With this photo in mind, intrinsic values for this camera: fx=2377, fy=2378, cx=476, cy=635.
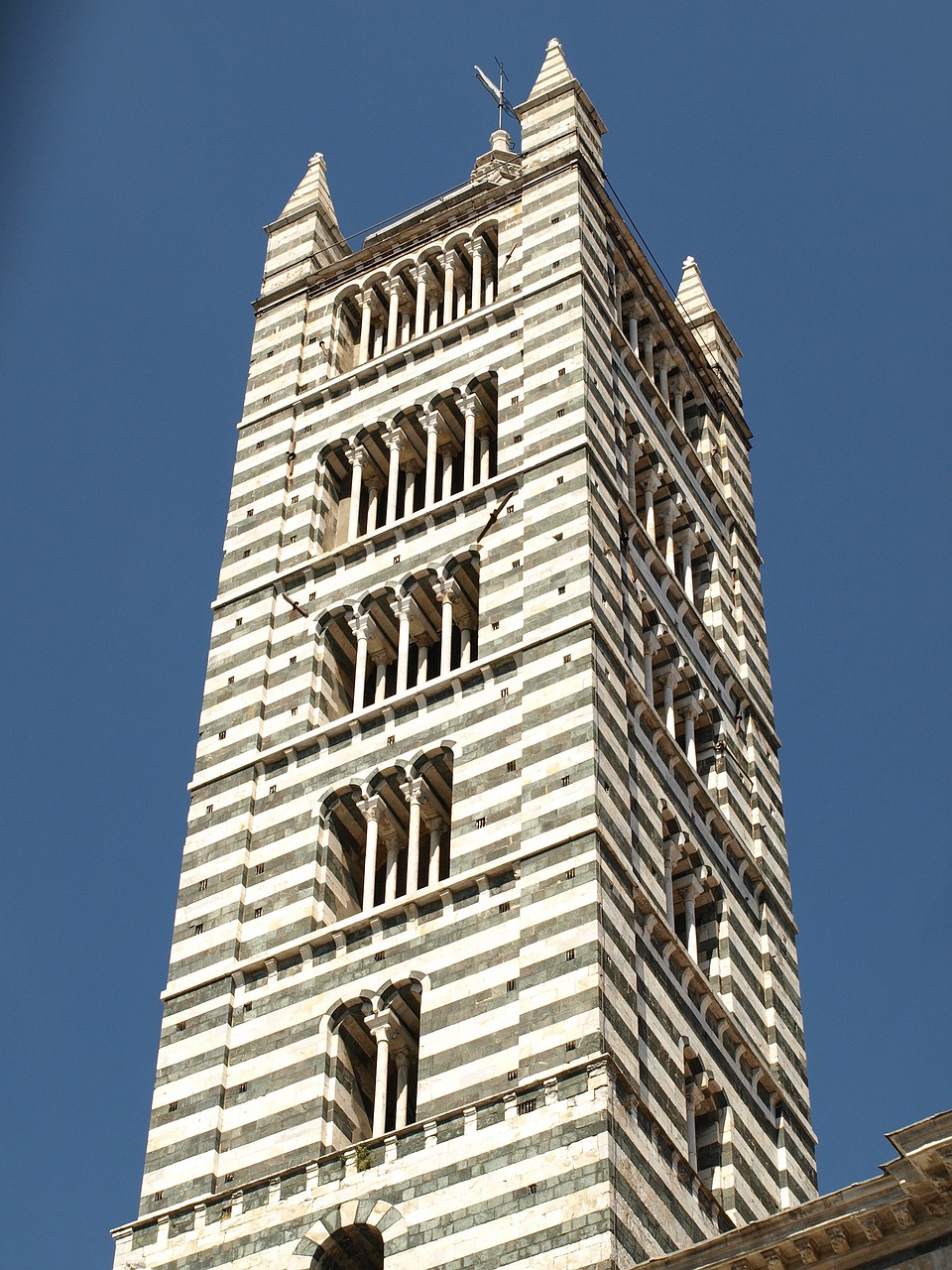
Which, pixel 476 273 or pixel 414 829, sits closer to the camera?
pixel 414 829

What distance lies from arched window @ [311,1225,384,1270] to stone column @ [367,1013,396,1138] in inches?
50.5

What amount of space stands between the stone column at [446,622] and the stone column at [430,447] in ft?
6.96

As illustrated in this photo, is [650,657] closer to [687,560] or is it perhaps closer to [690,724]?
[690,724]

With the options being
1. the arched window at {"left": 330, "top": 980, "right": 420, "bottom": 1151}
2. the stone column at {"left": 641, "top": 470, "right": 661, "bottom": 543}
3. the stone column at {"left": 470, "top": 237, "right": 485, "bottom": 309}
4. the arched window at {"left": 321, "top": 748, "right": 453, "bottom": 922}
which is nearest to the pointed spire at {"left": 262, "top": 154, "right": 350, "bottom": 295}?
the stone column at {"left": 470, "top": 237, "right": 485, "bottom": 309}

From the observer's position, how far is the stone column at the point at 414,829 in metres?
29.4

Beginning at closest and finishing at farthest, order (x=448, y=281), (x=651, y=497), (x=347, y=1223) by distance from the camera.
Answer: (x=347, y=1223), (x=651, y=497), (x=448, y=281)

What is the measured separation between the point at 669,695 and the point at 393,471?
19.0 feet

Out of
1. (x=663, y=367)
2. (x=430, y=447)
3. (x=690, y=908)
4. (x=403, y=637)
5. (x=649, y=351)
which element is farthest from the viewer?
(x=663, y=367)

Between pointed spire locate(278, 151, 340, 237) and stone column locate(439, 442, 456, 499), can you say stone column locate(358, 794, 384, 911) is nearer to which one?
stone column locate(439, 442, 456, 499)

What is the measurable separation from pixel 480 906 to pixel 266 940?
3.09 meters

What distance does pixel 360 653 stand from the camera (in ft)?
109

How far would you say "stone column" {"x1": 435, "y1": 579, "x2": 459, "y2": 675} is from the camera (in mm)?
32250

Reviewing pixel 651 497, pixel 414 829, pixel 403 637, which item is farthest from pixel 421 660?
pixel 651 497

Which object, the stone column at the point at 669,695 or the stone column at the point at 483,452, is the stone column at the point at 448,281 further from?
the stone column at the point at 669,695
